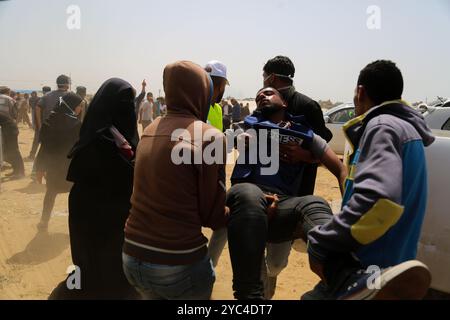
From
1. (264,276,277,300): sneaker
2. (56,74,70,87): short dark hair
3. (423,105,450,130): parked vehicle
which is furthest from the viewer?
(56,74,70,87): short dark hair

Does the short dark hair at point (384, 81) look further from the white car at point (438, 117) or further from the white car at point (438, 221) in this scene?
the white car at point (438, 117)

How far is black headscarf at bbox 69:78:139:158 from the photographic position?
2.98 meters

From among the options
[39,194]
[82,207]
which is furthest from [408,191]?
[39,194]

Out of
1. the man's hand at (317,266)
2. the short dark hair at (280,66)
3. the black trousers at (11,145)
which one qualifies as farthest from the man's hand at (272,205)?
the black trousers at (11,145)

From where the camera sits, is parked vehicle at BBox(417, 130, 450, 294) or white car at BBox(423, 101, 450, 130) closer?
parked vehicle at BBox(417, 130, 450, 294)

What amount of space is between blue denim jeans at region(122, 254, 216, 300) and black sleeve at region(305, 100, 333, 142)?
4.84 ft

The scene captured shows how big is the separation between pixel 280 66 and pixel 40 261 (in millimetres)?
3424

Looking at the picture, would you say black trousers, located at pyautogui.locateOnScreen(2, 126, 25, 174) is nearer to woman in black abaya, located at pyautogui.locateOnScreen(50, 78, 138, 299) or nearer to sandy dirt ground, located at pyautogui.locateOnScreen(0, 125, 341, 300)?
sandy dirt ground, located at pyautogui.locateOnScreen(0, 125, 341, 300)

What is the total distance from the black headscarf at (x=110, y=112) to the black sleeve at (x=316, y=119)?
1.33m

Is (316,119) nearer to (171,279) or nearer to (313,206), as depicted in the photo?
(313,206)

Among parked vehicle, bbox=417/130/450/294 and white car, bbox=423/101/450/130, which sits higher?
white car, bbox=423/101/450/130

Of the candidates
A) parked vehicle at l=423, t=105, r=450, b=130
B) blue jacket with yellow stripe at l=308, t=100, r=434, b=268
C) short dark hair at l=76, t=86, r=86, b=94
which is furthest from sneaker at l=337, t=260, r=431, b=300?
short dark hair at l=76, t=86, r=86, b=94

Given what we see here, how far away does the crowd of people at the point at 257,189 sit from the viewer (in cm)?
170
